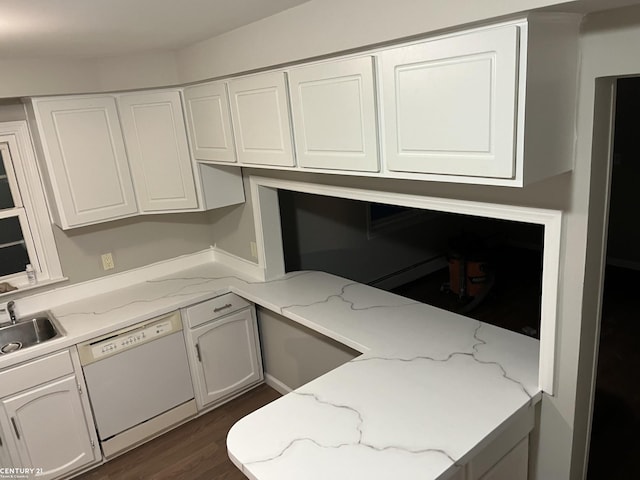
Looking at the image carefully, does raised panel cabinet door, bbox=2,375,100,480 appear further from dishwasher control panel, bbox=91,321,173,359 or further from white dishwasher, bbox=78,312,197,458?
dishwasher control panel, bbox=91,321,173,359

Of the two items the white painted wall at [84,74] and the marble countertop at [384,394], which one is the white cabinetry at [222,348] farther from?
the white painted wall at [84,74]

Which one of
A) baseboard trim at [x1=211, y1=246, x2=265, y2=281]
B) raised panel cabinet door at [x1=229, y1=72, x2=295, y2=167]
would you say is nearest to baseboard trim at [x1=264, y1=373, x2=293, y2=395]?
baseboard trim at [x1=211, y1=246, x2=265, y2=281]

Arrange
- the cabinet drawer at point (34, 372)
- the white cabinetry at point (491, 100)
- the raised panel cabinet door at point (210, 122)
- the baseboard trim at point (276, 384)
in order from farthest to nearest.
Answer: the baseboard trim at point (276, 384) → the raised panel cabinet door at point (210, 122) → the cabinet drawer at point (34, 372) → the white cabinetry at point (491, 100)

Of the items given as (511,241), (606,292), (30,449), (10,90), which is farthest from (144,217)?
(511,241)

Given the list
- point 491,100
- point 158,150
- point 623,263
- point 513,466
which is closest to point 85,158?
point 158,150

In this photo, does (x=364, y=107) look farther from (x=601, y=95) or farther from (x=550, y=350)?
(x=550, y=350)

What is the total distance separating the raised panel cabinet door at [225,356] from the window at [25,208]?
1.00 meters

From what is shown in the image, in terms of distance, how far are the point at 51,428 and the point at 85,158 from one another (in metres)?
1.54

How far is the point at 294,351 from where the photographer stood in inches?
122

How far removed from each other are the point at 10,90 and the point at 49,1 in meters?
1.25

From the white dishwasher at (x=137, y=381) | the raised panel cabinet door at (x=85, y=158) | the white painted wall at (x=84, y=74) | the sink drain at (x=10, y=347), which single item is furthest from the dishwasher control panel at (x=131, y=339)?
the white painted wall at (x=84, y=74)

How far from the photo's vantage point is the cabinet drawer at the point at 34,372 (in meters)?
2.45

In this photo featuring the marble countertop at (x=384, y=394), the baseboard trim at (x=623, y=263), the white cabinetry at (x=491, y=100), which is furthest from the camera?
the baseboard trim at (x=623, y=263)

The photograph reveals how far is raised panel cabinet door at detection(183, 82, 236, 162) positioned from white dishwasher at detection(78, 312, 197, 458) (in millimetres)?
1036
